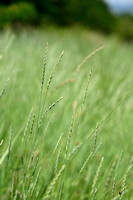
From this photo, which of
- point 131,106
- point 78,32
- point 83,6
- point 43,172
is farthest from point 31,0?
point 43,172

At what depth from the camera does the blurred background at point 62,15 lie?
6.37 m

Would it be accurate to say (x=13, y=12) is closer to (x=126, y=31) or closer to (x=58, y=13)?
(x=58, y=13)

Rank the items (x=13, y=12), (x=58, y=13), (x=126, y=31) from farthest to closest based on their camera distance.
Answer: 1. (x=126, y=31)
2. (x=58, y=13)
3. (x=13, y=12)

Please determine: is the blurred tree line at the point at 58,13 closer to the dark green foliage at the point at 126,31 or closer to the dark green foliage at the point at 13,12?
the dark green foliage at the point at 13,12

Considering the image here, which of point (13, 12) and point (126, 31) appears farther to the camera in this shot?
point (126, 31)

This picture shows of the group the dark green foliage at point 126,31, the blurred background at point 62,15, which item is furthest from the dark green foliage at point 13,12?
the dark green foliage at point 126,31

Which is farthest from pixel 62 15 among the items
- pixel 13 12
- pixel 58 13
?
pixel 13 12

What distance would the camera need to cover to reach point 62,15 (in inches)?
419

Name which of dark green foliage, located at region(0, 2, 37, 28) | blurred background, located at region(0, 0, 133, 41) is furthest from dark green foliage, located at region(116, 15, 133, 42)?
dark green foliage, located at region(0, 2, 37, 28)

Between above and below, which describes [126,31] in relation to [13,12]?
below

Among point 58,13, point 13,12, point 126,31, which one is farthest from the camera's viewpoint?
point 126,31

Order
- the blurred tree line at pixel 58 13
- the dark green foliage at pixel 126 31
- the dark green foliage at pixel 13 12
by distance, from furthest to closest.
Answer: the dark green foliage at pixel 126 31 < the blurred tree line at pixel 58 13 < the dark green foliage at pixel 13 12

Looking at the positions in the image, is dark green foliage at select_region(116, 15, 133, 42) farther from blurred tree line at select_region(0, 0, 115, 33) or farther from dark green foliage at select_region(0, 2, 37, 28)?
dark green foliage at select_region(0, 2, 37, 28)

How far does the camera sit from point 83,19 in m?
13.0
